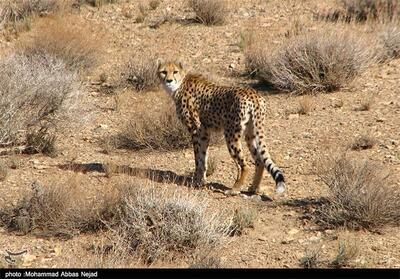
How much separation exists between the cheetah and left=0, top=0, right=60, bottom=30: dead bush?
785 centimetres

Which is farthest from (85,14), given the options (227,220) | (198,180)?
(227,220)

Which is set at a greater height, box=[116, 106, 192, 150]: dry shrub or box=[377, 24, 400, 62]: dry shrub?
box=[377, 24, 400, 62]: dry shrub

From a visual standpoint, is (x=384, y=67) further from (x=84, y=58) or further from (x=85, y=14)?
(x=85, y=14)

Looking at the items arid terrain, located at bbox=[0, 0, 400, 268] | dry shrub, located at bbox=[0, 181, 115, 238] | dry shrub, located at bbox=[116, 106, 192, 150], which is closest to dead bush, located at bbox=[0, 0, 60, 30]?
arid terrain, located at bbox=[0, 0, 400, 268]

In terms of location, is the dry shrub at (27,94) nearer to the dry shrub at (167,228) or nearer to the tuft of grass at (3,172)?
the tuft of grass at (3,172)

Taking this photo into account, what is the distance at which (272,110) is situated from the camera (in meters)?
11.9

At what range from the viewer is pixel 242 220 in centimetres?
787

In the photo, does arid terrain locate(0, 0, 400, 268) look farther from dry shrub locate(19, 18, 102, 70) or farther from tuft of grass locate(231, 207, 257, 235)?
dry shrub locate(19, 18, 102, 70)

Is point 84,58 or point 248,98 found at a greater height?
point 248,98

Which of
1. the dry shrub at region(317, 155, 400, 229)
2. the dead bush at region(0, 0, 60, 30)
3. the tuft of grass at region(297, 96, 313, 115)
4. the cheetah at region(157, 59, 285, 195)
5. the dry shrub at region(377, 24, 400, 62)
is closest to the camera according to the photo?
the dry shrub at region(317, 155, 400, 229)

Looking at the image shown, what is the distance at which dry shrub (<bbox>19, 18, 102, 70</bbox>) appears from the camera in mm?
14023

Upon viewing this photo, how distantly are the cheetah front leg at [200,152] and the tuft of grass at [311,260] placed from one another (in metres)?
2.23
